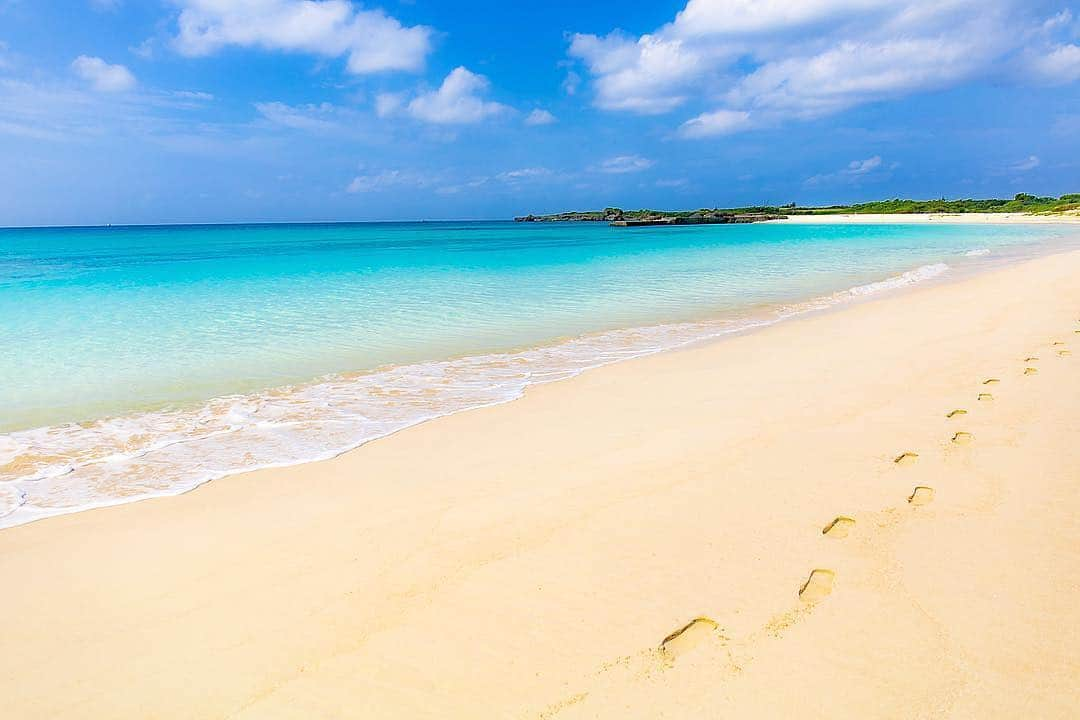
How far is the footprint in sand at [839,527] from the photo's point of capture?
3.60 m

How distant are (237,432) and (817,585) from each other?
565 cm

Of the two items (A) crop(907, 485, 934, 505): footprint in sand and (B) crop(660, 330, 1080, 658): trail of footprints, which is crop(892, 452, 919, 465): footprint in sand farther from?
(A) crop(907, 485, 934, 505): footprint in sand

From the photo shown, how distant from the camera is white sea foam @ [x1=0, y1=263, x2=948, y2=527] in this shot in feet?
16.6

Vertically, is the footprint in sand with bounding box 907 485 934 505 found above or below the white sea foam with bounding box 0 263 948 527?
above

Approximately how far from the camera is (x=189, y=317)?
1501 cm

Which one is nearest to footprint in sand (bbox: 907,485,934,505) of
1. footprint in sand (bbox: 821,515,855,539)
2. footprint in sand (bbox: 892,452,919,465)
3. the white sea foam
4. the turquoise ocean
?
footprint in sand (bbox: 892,452,919,465)

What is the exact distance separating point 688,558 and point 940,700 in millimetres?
1313

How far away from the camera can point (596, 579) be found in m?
3.29

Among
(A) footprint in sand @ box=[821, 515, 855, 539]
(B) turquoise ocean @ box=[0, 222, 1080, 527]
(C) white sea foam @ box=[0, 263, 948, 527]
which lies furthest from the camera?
(B) turquoise ocean @ box=[0, 222, 1080, 527]

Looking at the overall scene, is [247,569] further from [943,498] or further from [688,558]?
[943,498]

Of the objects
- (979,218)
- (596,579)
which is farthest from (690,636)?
(979,218)

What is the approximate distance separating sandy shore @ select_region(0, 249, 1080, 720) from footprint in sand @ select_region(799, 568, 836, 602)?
2cm

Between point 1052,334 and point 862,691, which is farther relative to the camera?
point 1052,334

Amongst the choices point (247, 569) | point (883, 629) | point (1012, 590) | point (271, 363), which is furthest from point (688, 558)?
point (271, 363)
